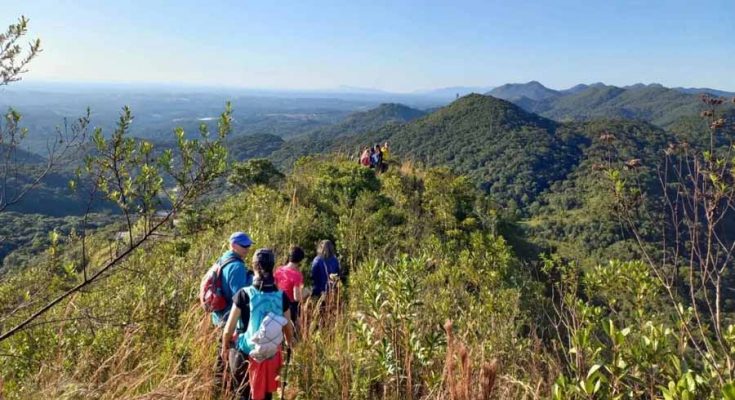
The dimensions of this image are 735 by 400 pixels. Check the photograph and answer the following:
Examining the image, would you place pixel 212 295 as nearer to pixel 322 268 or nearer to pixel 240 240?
pixel 240 240

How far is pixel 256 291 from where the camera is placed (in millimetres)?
3086

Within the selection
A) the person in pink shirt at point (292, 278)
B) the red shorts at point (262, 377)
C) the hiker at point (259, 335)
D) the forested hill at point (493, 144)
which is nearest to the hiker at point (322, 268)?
the person in pink shirt at point (292, 278)

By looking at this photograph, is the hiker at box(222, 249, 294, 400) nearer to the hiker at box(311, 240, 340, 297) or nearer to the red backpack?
the red backpack

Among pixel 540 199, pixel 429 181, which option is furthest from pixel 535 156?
pixel 429 181

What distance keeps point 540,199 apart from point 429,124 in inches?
1286

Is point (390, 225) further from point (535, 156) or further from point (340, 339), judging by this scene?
point (535, 156)

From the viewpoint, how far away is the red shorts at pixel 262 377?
286 centimetres

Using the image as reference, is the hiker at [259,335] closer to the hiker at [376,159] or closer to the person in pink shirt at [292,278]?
the person in pink shirt at [292,278]

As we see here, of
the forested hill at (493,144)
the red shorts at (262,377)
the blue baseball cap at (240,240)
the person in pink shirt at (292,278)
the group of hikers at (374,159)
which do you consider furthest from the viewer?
the forested hill at (493,144)

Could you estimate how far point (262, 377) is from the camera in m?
2.88

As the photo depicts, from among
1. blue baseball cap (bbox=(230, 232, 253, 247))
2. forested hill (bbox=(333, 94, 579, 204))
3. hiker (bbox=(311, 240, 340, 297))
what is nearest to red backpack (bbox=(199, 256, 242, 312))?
blue baseball cap (bbox=(230, 232, 253, 247))

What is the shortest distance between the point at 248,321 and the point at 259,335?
0.37 meters

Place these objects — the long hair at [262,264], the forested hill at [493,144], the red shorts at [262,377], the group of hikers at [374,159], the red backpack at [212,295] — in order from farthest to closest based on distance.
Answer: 1. the forested hill at [493,144]
2. the group of hikers at [374,159]
3. the red backpack at [212,295]
4. the long hair at [262,264]
5. the red shorts at [262,377]

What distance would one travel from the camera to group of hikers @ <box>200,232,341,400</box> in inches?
113
